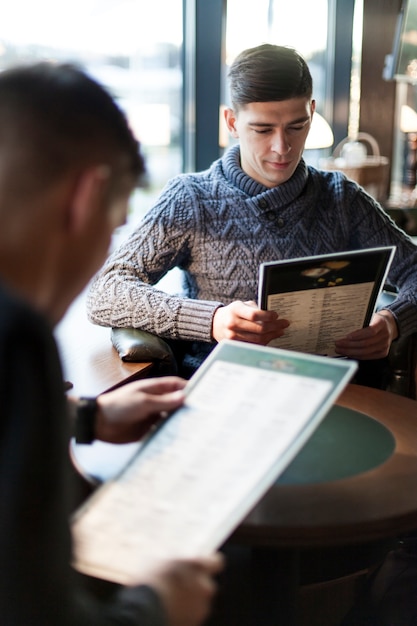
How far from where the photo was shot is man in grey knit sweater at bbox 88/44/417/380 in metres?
2.12

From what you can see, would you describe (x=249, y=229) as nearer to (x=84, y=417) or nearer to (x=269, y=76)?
(x=269, y=76)

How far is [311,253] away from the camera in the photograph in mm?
2305

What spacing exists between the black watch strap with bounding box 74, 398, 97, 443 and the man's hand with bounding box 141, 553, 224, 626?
41 centimetres

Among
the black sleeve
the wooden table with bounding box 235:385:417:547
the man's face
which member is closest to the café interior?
the wooden table with bounding box 235:385:417:547

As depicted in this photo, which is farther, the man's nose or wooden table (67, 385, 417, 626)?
the man's nose

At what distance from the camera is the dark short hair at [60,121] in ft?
2.67

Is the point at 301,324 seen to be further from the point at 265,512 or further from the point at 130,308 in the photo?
the point at 265,512

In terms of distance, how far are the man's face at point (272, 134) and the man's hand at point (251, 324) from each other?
1.60ft

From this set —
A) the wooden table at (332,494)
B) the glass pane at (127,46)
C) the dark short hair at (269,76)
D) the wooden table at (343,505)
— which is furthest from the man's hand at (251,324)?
the glass pane at (127,46)

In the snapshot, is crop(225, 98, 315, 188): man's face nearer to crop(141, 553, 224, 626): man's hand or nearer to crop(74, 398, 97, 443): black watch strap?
crop(74, 398, 97, 443): black watch strap

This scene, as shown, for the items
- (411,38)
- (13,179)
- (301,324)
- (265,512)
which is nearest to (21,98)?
(13,179)

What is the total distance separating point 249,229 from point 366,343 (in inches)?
19.2

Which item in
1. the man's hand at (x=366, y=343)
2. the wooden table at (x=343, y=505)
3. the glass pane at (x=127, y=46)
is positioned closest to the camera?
the wooden table at (x=343, y=505)

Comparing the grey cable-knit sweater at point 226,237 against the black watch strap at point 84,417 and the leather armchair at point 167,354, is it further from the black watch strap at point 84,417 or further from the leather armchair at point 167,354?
the black watch strap at point 84,417
